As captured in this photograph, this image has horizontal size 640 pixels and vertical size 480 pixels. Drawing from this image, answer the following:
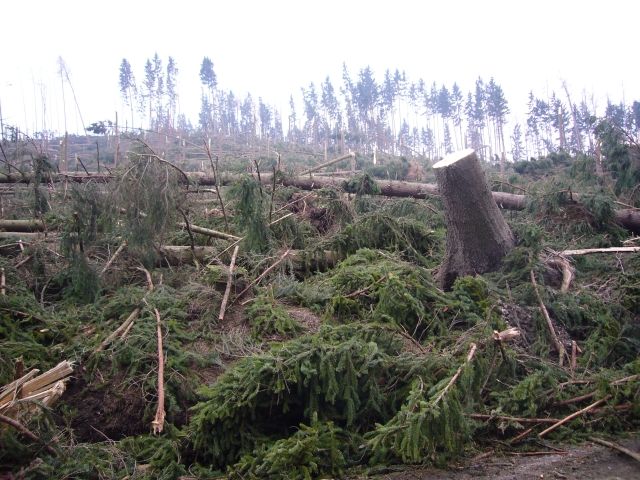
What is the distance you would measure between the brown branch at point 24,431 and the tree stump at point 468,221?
409 cm

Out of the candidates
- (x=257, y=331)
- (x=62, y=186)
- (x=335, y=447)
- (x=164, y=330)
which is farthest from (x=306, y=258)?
(x=335, y=447)

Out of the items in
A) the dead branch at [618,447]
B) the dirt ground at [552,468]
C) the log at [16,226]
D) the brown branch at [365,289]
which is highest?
the log at [16,226]

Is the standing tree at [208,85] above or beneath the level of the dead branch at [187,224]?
above

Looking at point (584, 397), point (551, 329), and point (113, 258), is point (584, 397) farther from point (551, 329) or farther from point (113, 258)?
point (113, 258)

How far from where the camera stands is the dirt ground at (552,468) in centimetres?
253

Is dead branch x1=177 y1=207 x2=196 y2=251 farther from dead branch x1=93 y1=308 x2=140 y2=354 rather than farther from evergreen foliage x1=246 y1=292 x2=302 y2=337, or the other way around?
evergreen foliage x1=246 y1=292 x2=302 y2=337

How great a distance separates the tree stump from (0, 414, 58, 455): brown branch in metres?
4.09

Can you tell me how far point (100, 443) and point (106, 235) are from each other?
3279mm

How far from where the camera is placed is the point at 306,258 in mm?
6332

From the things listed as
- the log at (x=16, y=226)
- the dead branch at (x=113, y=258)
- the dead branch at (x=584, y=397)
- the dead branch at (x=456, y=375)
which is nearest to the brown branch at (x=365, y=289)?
the dead branch at (x=456, y=375)

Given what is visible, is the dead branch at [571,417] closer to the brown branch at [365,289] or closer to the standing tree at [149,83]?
the brown branch at [365,289]

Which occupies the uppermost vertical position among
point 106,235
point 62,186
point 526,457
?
point 62,186

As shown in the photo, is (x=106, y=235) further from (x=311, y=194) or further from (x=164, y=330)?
(x=311, y=194)

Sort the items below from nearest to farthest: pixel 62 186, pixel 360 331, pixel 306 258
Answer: pixel 360 331 < pixel 62 186 < pixel 306 258
